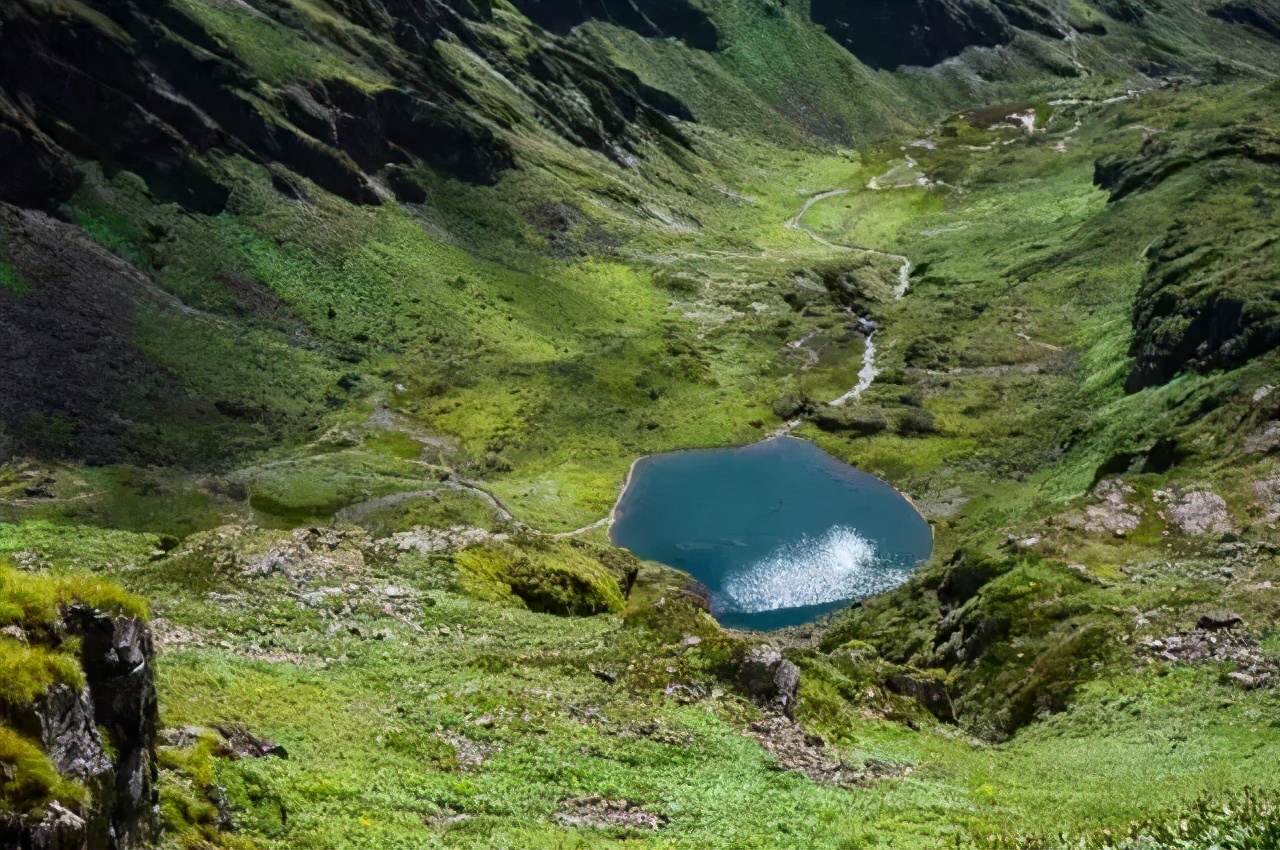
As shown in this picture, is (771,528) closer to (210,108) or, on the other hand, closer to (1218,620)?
(1218,620)

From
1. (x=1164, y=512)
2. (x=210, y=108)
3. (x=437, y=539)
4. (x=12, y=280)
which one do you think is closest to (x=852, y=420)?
(x=1164, y=512)

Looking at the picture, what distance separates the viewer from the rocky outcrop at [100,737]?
58.5 ft

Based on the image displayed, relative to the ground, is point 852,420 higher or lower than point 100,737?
lower

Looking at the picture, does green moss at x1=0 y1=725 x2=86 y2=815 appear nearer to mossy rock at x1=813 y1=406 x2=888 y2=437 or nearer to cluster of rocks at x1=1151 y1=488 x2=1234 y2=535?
cluster of rocks at x1=1151 y1=488 x2=1234 y2=535

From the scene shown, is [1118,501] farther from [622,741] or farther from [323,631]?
[323,631]

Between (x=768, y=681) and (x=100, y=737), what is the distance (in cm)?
2849

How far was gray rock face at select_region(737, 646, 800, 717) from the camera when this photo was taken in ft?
139

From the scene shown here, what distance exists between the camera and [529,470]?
10825 cm

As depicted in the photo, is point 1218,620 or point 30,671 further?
point 1218,620

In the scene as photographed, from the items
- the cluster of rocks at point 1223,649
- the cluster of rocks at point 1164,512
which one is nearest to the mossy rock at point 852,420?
the cluster of rocks at point 1164,512

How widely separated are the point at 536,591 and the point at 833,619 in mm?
29527

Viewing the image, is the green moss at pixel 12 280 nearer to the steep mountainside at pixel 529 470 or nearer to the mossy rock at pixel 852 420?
the steep mountainside at pixel 529 470

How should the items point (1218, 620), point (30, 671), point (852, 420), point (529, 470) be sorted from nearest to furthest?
point (30, 671), point (1218, 620), point (529, 470), point (852, 420)

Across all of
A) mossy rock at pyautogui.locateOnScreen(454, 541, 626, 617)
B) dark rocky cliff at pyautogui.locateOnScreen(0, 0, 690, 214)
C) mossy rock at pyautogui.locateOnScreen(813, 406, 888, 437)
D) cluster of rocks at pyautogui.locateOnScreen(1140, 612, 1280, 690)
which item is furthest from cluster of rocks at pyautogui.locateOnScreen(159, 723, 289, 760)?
mossy rock at pyautogui.locateOnScreen(813, 406, 888, 437)
